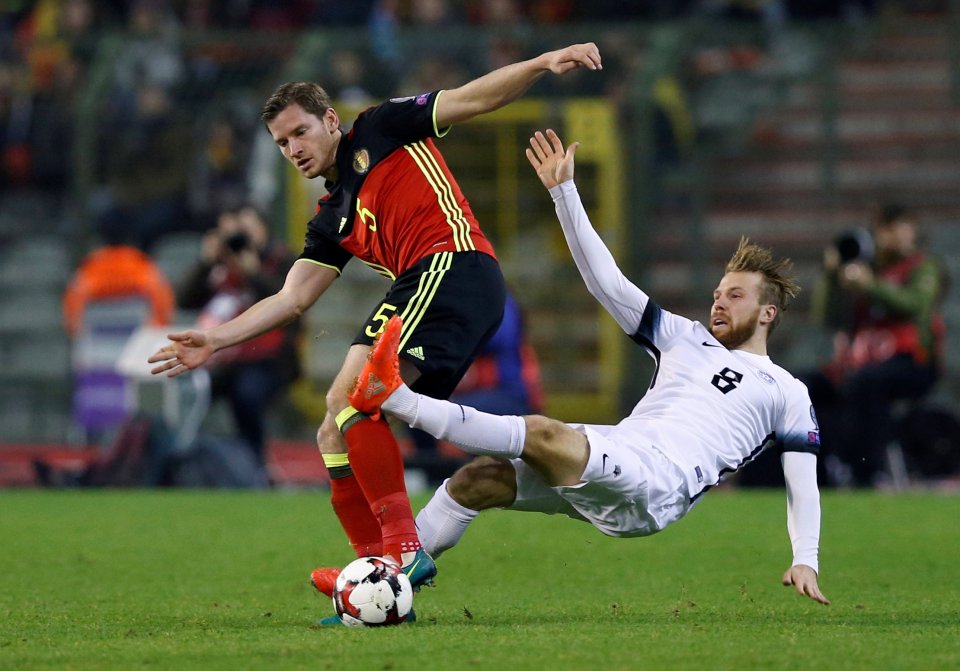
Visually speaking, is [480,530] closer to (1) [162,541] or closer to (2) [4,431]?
(1) [162,541]

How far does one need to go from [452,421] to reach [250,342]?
8176 millimetres

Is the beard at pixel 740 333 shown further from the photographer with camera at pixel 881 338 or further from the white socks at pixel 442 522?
the photographer with camera at pixel 881 338

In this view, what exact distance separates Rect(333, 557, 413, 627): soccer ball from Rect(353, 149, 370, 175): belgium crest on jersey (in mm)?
1639

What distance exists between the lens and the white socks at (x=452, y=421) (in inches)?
226

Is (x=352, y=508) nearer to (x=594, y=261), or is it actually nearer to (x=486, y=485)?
(x=486, y=485)

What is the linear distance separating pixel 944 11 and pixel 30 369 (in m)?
10.5

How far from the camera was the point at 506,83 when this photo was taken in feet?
20.4

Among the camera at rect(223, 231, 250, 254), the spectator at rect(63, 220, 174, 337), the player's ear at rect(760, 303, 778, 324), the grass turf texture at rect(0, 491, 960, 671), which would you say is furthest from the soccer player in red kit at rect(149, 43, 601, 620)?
the spectator at rect(63, 220, 174, 337)

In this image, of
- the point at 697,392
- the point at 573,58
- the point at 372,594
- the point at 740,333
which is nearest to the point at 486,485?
the point at 372,594

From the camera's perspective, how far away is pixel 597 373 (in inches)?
611

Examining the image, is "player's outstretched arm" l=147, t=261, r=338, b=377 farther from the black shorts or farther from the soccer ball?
the soccer ball

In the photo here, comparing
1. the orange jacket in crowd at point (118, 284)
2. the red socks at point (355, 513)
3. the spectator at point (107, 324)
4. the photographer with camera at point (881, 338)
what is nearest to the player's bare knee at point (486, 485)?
the red socks at point (355, 513)

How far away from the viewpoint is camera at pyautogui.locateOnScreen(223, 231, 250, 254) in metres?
13.3

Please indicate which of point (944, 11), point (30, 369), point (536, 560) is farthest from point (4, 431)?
point (944, 11)
